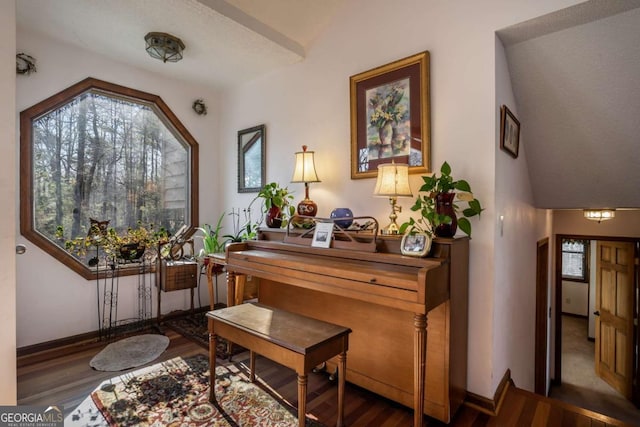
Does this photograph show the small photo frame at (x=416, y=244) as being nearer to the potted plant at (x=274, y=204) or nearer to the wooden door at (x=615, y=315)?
the potted plant at (x=274, y=204)

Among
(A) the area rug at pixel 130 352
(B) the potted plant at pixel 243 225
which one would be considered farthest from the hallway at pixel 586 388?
(A) the area rug at pixel 130 352

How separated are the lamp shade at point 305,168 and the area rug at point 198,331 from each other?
156 cm

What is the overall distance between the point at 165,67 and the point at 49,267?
2.26 meters

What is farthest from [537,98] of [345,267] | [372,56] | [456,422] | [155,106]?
[155,106]

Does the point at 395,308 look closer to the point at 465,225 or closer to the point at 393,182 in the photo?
the point at 465,225

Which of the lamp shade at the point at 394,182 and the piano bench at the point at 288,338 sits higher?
the lamp shade at the point at 394,182

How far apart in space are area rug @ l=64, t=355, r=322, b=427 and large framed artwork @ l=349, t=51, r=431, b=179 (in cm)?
179

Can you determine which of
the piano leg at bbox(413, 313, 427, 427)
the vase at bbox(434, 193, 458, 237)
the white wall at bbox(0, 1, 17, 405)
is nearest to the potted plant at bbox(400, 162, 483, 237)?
the vase at bbox(434, 193, 458, 237)

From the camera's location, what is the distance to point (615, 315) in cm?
424

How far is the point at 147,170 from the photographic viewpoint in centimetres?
361

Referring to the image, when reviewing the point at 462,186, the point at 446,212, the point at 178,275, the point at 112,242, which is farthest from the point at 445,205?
the point at 112,242

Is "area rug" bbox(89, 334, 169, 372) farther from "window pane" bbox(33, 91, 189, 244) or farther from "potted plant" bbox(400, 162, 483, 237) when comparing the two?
"potted plant" bbox(400, 162, 483, 237)

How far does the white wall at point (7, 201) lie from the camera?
5.70 ft

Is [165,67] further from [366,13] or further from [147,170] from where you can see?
[366,13]
